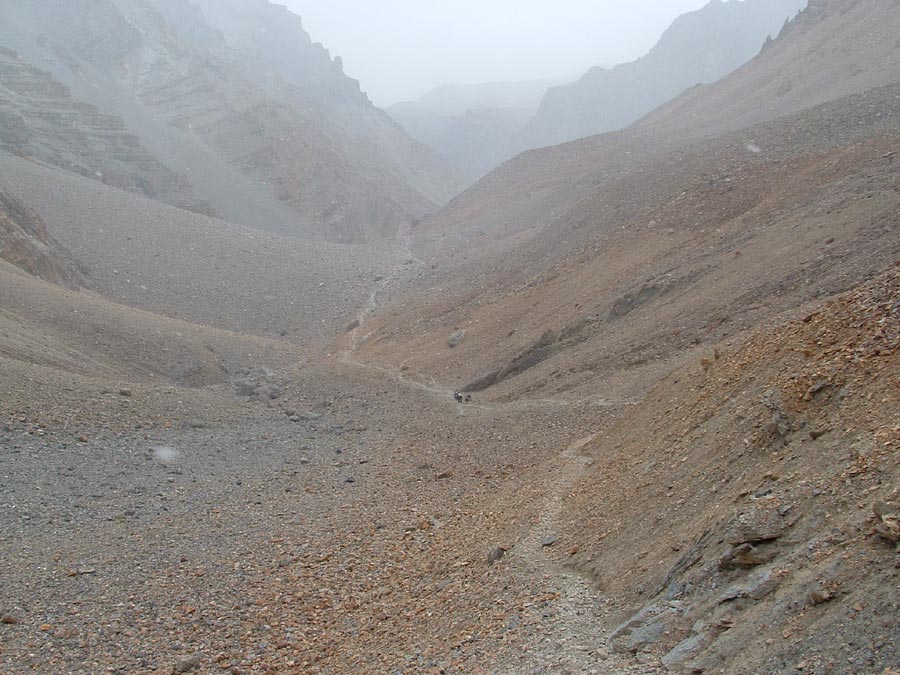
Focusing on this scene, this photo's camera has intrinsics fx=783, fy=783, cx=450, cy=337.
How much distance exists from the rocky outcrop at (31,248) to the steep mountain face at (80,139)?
85.0 feet

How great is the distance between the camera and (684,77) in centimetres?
13825

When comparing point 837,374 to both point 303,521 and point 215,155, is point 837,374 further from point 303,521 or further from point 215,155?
point 215,155

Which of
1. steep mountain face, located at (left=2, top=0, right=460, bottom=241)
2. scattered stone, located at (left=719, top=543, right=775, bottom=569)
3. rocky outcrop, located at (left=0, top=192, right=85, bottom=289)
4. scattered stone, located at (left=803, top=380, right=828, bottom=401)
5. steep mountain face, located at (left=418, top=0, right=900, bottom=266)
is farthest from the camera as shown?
steep mountain face, located at (left=2, top=0, right=460, bottom=241)

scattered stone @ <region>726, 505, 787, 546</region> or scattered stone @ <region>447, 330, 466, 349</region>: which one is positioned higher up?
→ scattered stone @ <region>726, 505, 787, 546</region>

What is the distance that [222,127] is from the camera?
9075 cm

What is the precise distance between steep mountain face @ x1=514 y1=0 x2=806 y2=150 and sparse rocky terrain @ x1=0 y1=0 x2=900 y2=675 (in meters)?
116

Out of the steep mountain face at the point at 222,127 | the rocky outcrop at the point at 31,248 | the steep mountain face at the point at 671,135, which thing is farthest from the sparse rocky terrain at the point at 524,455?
the steep mountain face at the point at 222,127

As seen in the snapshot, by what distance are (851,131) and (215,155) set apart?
73737 mm

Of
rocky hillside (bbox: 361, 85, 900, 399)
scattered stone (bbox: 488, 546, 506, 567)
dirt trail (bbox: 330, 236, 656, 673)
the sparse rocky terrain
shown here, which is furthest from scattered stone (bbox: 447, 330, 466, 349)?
scattered stone (bbox: 488, 546, 506, 567)

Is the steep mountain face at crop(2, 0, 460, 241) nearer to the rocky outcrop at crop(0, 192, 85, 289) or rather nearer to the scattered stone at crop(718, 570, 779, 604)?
the rocky outcrop at crop(0, 192, 85, 289)

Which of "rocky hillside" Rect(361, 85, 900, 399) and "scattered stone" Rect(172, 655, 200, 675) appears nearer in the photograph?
"scattered stone" Rect(172, 655, 200, 675)

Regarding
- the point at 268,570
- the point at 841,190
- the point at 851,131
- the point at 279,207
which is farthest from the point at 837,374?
the point at 279,207

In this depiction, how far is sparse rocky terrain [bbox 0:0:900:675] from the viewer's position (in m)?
5.85

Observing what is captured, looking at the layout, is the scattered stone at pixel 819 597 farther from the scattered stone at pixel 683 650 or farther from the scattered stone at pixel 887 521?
the scattered stone at pixel 683 650
